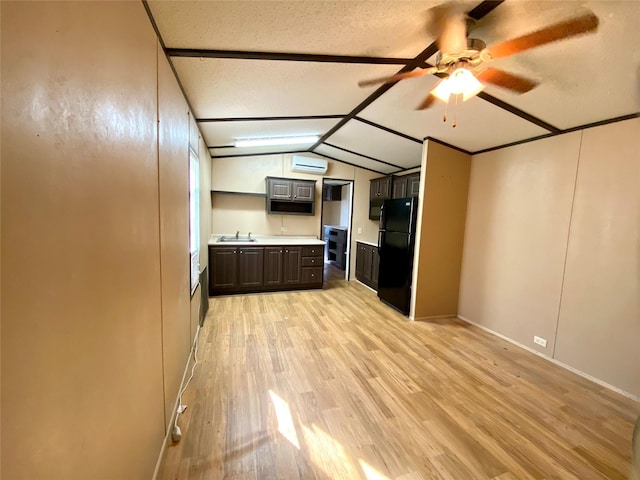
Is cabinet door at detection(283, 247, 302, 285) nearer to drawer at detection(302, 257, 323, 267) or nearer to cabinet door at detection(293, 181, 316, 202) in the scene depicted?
drawer at detection(302, 257, 323, 267)

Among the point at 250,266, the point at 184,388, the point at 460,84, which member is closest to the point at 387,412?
the point at 184,388

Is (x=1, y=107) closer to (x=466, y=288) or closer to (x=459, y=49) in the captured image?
(x=459, y=49)

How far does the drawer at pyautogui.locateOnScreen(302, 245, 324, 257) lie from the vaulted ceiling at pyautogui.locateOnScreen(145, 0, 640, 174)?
7.20 ft

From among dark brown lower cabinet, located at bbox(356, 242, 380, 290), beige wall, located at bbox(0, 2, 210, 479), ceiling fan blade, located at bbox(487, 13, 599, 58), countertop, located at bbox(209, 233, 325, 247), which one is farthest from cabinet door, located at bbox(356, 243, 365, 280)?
beige wall, located at bbox(0, 2, 210, 479)

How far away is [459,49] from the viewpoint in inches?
62.1

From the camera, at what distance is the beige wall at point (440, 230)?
3.56m

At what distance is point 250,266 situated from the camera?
175 inches

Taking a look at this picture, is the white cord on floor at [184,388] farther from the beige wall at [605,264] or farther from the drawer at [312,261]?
the beige wall at [605,264]

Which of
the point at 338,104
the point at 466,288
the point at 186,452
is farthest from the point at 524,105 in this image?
the point at 186,452

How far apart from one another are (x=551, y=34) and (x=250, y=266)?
165 inches

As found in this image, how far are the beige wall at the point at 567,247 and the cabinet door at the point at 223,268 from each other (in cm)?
369

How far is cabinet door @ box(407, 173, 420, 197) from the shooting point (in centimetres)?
427

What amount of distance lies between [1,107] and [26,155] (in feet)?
0.34

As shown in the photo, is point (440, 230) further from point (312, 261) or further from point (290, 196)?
point (290, 196)
